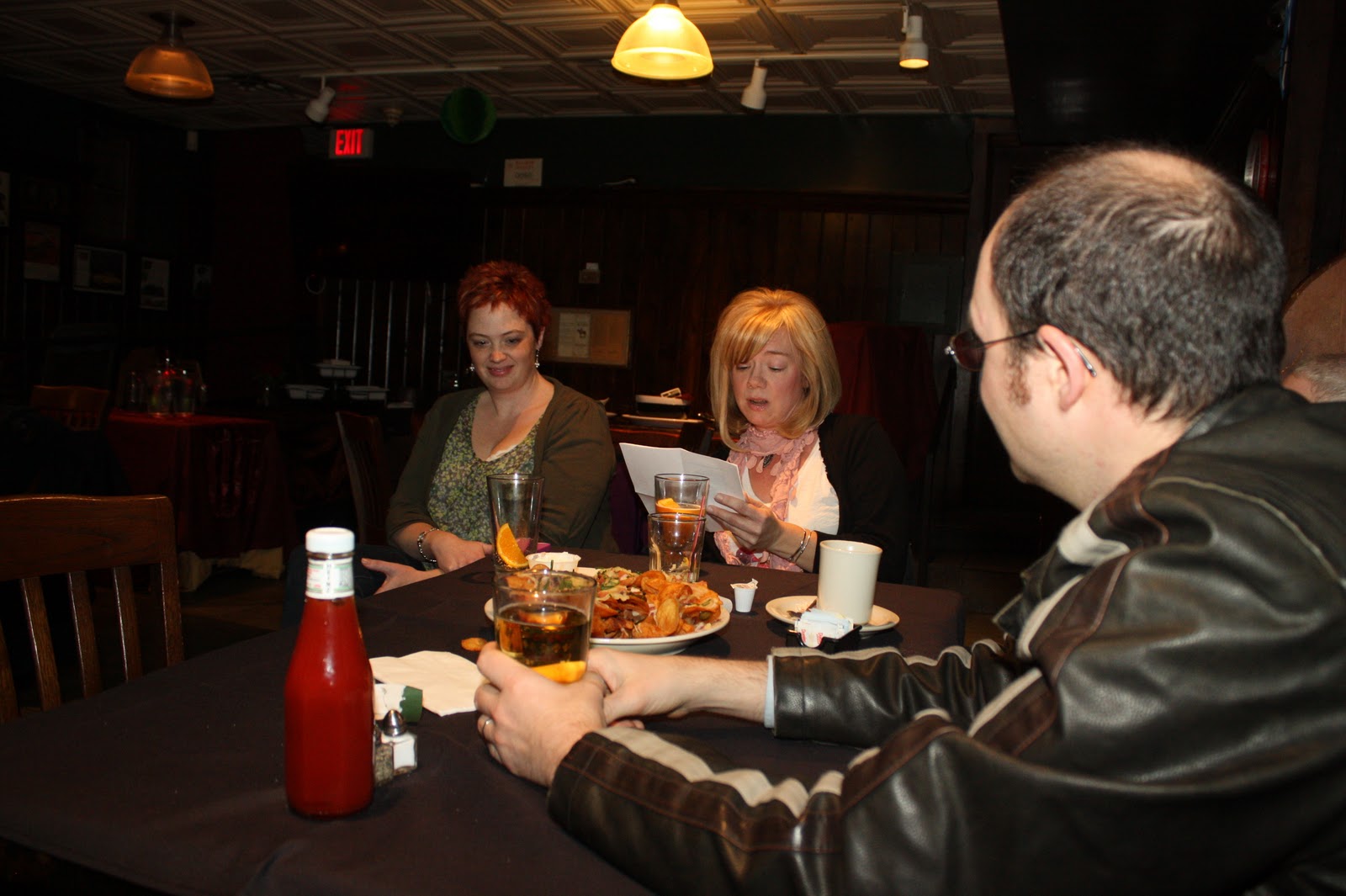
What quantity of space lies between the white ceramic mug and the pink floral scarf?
77cm

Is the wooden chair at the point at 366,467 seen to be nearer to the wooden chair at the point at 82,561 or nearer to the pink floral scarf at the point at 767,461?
the pink floral scarf at the point at 767,461

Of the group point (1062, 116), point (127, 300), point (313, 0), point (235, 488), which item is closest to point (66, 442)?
point (235, 488)

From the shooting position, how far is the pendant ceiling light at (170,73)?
16.1 ft

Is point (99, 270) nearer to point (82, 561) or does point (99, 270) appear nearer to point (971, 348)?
point (82, 561)

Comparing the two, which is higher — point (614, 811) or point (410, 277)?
point (410, 277)

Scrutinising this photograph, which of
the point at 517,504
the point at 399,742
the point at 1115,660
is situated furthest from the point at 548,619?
the point at 517,504

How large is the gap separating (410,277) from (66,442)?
4686 mm

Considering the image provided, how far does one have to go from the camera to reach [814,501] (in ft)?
7.73

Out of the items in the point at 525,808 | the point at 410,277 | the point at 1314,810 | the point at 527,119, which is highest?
the point at 527,119

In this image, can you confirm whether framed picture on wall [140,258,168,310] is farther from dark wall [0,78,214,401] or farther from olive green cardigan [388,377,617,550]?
olive green cardigan [388,377,617,550]

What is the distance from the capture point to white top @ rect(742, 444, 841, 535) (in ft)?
7.66

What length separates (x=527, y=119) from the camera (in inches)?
291

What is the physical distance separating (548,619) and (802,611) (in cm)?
68

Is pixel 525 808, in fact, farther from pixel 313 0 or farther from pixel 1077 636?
pixel 313 0
